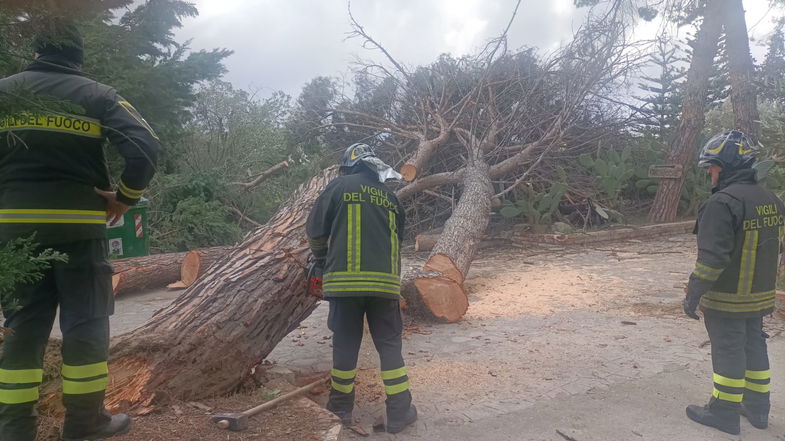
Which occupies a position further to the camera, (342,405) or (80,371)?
(342,405)

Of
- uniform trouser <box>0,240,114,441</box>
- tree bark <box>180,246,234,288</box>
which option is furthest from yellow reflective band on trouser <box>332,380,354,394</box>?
tree bark <box>180,246,234,288</box>

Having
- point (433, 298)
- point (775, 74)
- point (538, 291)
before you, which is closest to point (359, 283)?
point (433, 298)

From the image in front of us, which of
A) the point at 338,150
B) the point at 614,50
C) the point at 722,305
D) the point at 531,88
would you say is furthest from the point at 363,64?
the point at 722,305

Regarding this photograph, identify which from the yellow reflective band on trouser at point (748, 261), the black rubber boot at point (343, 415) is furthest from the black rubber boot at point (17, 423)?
the yellow reflective band on trouser at point (748, 261)

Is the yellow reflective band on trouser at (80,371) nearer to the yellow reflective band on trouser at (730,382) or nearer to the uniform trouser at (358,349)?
the uniform trouser at (358,349)

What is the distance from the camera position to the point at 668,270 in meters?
7.29

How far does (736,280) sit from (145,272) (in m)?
6.53

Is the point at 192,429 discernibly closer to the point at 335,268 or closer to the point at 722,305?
the point at 335,268

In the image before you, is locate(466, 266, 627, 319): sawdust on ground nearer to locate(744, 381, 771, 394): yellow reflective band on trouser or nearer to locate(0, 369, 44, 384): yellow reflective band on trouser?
locate(744, 381, 771, 394): yellow reflective band on trouser

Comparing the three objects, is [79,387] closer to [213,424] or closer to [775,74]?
[213,424]

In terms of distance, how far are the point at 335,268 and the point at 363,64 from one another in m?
8.27

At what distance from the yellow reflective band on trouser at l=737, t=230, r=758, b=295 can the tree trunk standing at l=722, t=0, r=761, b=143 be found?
468 cm

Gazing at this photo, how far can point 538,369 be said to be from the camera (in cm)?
395

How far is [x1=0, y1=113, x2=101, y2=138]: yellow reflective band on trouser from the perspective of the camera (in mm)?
2305
